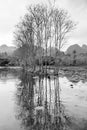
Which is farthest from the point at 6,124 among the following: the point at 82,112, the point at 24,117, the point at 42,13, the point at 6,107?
the point at 42,13

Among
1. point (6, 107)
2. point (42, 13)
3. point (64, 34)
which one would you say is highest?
point (42, 13)

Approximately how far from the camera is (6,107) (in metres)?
6.45

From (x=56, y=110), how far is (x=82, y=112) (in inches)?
39.0

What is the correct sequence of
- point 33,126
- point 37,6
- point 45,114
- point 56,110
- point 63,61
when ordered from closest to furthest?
1. point 33,126
2. point 45,114
3. point 56,110
4. point 37,6
5. point 63,61

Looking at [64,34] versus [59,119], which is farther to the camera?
[64,34]

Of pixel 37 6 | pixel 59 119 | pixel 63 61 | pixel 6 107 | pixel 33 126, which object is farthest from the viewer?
pixel 63 61

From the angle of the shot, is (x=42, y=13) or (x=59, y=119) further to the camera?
(x=42, y=13)

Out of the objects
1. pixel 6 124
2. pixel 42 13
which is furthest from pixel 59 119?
pixel 42 13

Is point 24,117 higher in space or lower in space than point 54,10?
lower

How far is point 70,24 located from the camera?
26.5 metres

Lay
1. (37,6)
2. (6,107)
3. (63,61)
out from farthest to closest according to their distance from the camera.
→ 1. (63,61)
2. (37,6)
3. (6,107)

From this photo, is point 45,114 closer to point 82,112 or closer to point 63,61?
point 82,112

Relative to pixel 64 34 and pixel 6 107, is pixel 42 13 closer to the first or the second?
pixel 64 34

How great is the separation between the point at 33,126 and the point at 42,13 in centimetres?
2344
